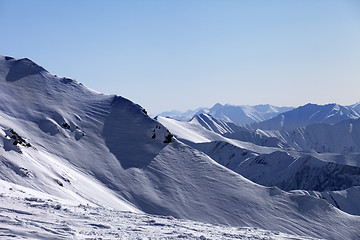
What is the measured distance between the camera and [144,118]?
65.0 m

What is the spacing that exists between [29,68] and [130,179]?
31.3 m

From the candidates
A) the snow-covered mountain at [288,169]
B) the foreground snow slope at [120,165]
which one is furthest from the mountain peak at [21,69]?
the snow-covered mountain at [288,169]

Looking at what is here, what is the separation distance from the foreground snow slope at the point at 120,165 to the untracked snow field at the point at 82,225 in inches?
654

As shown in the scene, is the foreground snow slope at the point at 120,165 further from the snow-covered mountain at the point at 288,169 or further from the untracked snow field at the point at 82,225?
the snow-covered mountain at the point at 288,169

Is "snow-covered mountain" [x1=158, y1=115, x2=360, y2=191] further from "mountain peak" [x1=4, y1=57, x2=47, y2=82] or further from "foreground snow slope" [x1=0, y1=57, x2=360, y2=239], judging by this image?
"mountain peak" [x1=4, y1=57, x2=47, y2=82]

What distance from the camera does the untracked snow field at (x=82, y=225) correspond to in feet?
52.2

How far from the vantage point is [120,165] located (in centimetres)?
5372

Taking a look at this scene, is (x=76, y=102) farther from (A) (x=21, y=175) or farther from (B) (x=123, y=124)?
(A) (x=21, y=175)

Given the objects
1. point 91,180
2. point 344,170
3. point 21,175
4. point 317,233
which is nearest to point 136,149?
point 91,180

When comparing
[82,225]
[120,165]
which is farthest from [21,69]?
[82,225]

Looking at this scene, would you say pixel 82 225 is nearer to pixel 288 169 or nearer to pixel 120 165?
pixel 120 165

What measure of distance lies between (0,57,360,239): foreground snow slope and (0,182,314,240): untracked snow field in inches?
654

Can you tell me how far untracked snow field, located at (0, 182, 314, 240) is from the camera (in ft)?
52.2

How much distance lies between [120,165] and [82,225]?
1420 inches
